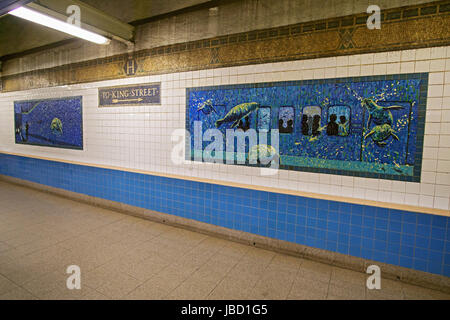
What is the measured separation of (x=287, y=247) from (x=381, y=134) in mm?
1778

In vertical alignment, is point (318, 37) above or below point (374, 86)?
above

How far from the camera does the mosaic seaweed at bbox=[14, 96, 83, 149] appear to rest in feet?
18.2

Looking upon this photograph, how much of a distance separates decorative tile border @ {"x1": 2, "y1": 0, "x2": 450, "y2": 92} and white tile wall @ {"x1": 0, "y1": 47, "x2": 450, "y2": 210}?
96 mm

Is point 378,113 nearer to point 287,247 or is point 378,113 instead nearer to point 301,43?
point 301,43

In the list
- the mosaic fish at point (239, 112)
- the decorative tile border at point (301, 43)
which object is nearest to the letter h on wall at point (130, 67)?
the decorative tile border at point (301, 43)

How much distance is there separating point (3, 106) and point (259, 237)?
802 centimetres

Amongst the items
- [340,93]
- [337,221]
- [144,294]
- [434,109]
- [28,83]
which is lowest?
[144,294]

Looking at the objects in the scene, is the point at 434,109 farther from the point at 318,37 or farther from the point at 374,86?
the point at 318,37

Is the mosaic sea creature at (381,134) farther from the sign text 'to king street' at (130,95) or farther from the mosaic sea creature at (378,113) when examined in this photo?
the sign text 'to king street' at (130,95)

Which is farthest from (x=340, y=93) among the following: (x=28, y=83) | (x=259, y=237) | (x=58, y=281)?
(x=28, y=83)

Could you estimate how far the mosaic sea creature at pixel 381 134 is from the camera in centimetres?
274

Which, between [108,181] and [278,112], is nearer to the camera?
[278,112]

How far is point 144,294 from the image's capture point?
2.48 meters

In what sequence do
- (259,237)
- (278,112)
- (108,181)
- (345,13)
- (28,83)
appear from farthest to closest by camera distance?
(28,83) → (108,181) → (259,237) → (278,112) → (345,13)
